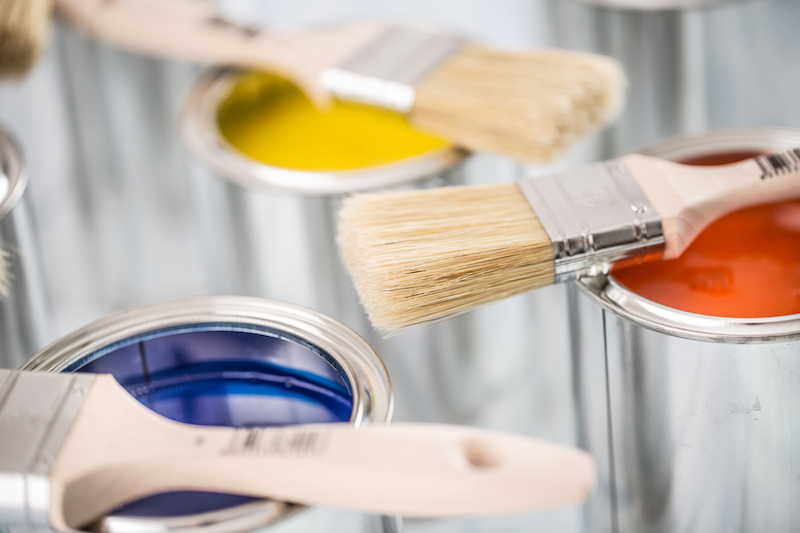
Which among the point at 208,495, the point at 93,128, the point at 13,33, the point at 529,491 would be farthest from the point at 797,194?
the point at 93,128

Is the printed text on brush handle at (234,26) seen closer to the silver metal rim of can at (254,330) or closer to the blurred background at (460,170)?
the blurred background at (460,170)

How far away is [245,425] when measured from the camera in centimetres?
69

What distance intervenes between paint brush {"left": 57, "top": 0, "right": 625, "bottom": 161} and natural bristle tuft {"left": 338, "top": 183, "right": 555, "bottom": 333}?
0.62 feet

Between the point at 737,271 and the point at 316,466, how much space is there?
394mm

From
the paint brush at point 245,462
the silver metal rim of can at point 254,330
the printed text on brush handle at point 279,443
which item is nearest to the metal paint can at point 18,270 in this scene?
the silver metal rim of can at point 254,330

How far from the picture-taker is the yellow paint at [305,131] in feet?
3.40

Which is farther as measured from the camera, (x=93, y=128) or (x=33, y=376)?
(x=93, y=128)

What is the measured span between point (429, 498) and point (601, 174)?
32 centimetres

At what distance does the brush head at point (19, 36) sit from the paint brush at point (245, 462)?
51cm

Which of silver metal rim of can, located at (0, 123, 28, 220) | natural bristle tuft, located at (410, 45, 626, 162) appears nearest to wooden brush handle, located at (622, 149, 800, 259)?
natural bristle tuft, located at (410, 45, 626, 162)

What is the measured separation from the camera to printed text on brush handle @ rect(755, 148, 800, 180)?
0.69 m

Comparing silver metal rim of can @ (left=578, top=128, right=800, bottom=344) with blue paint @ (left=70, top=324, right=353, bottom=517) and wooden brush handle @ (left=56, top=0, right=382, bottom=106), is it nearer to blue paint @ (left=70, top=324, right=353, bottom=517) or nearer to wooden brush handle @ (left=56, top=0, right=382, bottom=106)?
blue paint @ (left=70, top=324, right=353, bottom=517)

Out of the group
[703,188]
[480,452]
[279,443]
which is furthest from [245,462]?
[703,188]

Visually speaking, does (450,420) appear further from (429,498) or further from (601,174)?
(429,498)
